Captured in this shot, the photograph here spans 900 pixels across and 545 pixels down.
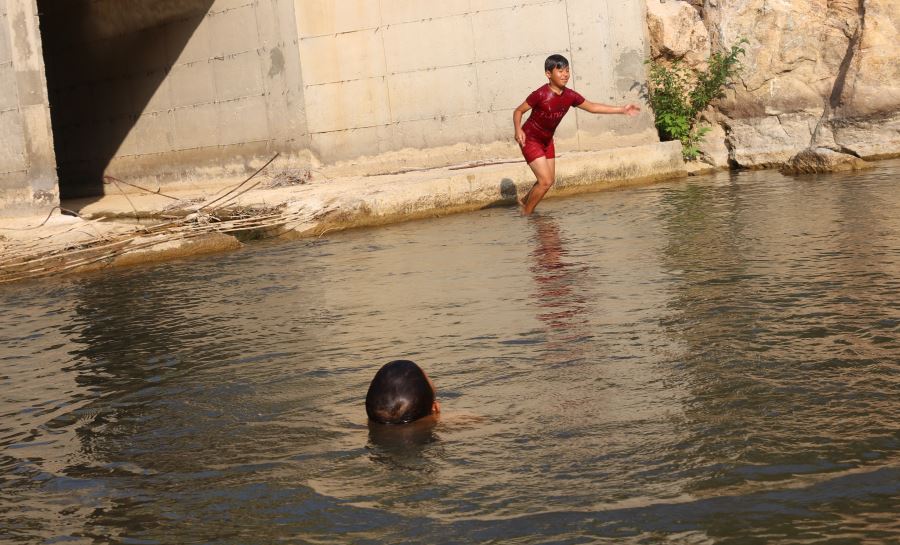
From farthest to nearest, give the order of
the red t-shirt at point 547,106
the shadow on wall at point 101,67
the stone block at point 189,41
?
the shadow on wall at point 101,67, the stone block at point 189,41, the red t-shirt at point 547,106

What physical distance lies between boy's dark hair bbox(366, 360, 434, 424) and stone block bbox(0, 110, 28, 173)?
8.92m

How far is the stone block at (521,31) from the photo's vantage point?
1423 centimetres

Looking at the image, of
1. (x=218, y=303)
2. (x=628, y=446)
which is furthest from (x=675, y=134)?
(x=628, y=446)

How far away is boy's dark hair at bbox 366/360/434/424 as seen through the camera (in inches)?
176

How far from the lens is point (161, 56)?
53.8 ft

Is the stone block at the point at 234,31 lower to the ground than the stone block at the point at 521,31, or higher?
higher

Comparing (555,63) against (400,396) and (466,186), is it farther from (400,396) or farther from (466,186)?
(400,396)

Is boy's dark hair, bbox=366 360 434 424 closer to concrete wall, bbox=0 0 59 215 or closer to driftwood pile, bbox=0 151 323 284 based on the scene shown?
driftwood pile, bbox=0 151 323 284

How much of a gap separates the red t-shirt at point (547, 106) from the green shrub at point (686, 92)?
130 inches

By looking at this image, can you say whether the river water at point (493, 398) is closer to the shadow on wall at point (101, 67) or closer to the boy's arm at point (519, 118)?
the boy's arm at point (519, 118)

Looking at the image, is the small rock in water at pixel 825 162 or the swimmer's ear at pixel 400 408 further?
the small rock in water at pixel 825 162

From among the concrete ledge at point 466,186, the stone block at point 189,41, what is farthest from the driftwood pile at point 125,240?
the stone block at point 189,41

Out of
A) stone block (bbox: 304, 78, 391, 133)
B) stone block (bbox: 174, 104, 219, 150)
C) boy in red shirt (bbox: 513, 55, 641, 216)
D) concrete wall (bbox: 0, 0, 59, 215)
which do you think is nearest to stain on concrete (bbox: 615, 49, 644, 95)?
boy in red shirt (bbox: 513, 55, 641, 216)

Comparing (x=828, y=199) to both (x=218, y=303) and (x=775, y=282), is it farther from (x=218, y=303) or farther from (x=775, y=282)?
(x=218, y=303)
